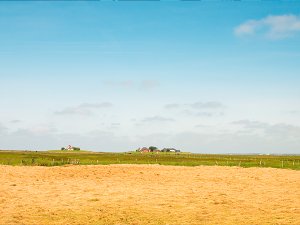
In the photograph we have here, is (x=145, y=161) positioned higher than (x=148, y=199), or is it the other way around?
(x=145, y=161)

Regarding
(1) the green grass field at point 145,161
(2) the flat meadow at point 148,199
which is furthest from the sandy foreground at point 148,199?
(1) the green grass field at point 145,161

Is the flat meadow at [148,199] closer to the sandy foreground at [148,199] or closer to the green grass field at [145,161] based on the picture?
the sandy foreground at [148,199]

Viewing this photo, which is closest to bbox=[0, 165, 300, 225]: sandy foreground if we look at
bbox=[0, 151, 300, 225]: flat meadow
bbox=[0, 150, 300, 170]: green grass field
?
bbox=[0, 151, 300, 225]: flat meadow

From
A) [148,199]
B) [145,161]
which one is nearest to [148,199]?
[148,199]

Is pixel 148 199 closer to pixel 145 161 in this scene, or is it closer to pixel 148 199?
pixel 148 199

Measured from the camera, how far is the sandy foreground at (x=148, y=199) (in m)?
22.0

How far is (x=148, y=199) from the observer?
2911 centimetres

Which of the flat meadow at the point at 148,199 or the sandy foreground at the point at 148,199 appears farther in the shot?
the sandy foreground at the point at 148,199

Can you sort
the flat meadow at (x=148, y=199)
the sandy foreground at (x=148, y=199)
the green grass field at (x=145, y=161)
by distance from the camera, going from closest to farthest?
the flat meadow at (x=148, y=199)
the sandy foreground at (x=148, y=199)
the green grass field at (x=145, y=161)

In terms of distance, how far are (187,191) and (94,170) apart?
71.1 feet

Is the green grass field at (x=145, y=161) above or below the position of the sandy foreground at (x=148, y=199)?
above

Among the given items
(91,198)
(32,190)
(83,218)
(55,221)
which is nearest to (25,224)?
(55,221)

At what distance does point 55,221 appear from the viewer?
21172 mm

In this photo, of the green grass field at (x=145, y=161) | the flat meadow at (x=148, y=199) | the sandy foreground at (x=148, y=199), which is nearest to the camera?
the flat meadow at (x=148, y=199)
